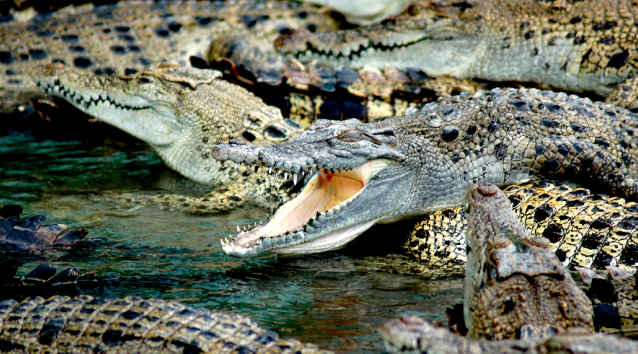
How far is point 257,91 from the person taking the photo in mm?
5680

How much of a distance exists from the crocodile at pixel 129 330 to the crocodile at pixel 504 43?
12.3 ft

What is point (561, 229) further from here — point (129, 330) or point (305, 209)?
point (129, 330)

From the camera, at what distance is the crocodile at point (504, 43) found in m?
5.60

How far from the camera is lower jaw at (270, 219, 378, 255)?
346 centimetres

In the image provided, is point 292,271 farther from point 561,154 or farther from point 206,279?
point 561,154

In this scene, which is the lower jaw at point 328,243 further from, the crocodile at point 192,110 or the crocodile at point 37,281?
the crocodile at point 192,110

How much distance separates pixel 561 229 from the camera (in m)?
3.53

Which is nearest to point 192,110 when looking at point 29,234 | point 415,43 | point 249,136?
point 249,136

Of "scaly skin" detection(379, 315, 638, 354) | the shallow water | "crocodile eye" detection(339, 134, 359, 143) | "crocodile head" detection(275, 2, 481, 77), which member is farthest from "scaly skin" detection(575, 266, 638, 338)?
"crocodile head" detection(275, 2, 481, 77)

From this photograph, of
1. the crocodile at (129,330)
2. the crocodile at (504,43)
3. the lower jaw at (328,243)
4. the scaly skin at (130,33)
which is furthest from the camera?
the scaly skin at (130,33)

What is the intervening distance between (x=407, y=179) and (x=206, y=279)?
3.94 feet

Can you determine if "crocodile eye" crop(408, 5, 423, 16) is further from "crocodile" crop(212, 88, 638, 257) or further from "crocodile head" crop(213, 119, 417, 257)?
"crocodile head" crop(213, 119, 417, 257)

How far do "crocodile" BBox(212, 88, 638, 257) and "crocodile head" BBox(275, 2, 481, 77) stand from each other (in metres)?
2.18

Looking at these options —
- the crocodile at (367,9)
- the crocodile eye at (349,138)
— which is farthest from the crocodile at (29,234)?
the crocodile at (367,9)
